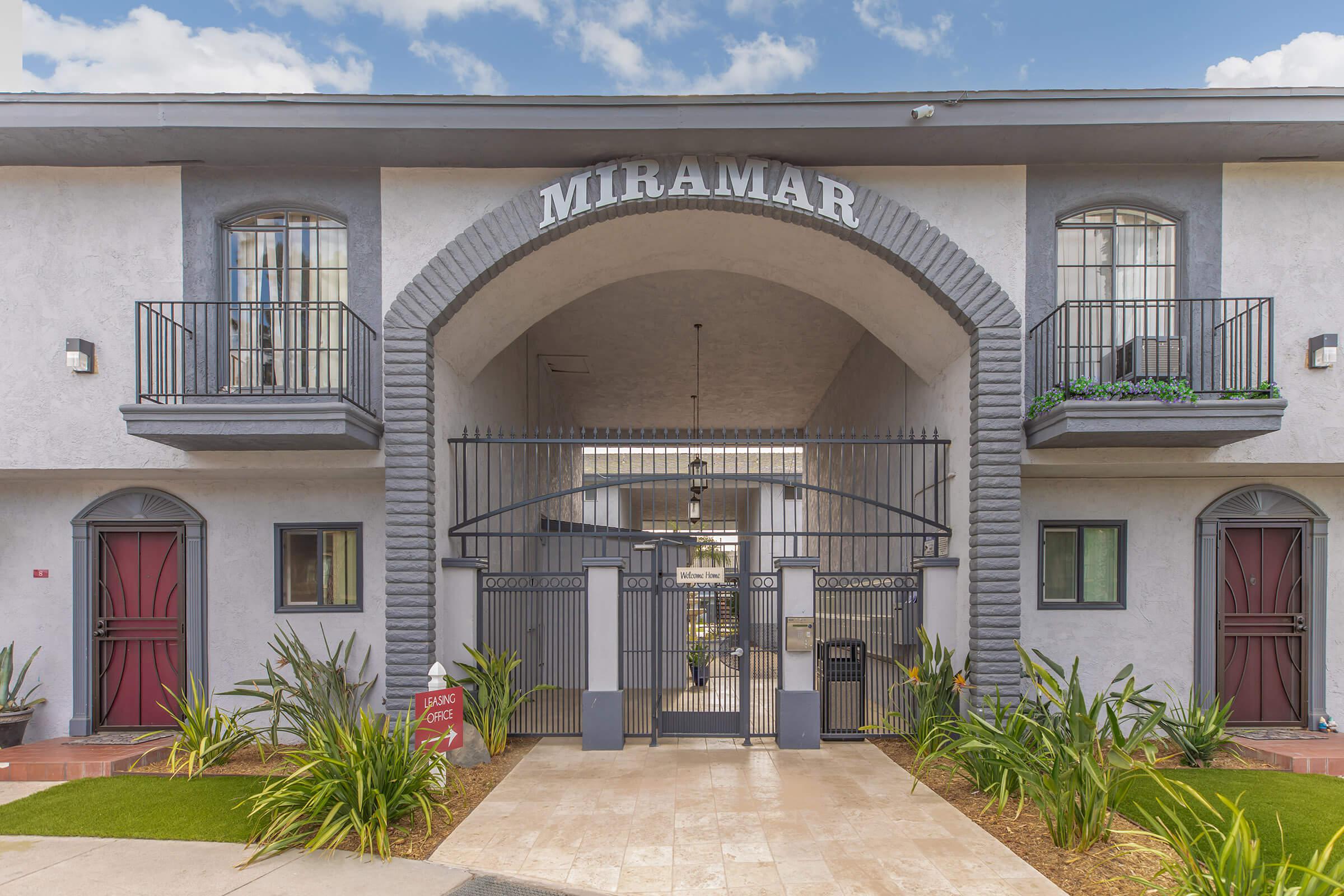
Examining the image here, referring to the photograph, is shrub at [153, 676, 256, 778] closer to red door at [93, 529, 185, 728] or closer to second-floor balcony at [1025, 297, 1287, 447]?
red door at [93, 529, 185, 728]

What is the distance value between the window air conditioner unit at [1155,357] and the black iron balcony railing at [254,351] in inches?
294

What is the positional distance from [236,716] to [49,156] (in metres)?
5.87

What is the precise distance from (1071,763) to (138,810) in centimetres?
698

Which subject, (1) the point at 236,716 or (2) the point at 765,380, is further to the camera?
(2) the point at 765,380

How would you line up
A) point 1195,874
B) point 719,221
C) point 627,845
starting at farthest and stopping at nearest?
point 719,221, point 627,845, point 1195,874

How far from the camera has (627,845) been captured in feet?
17.9

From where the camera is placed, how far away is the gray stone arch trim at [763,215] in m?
7.62

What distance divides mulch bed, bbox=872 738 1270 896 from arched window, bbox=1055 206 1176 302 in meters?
5.01

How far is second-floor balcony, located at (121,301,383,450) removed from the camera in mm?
7020

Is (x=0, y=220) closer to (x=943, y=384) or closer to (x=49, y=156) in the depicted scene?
(x=49, y=156)

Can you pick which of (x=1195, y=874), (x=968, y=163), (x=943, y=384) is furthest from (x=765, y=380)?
(x=1195, y=874)

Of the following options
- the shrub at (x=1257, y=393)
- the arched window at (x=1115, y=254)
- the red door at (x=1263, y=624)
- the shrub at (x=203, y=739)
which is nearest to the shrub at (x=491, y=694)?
the shrub at (x=203, y=739)

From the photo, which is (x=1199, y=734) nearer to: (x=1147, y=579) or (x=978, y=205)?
(x=1147, y=579)

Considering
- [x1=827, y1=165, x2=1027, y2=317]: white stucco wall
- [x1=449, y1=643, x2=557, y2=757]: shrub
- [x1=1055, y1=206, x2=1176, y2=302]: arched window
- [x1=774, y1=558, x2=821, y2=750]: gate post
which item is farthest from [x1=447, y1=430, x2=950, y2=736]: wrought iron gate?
[x1=1055, y1=206, x2=1176, y2=302]: arched window
